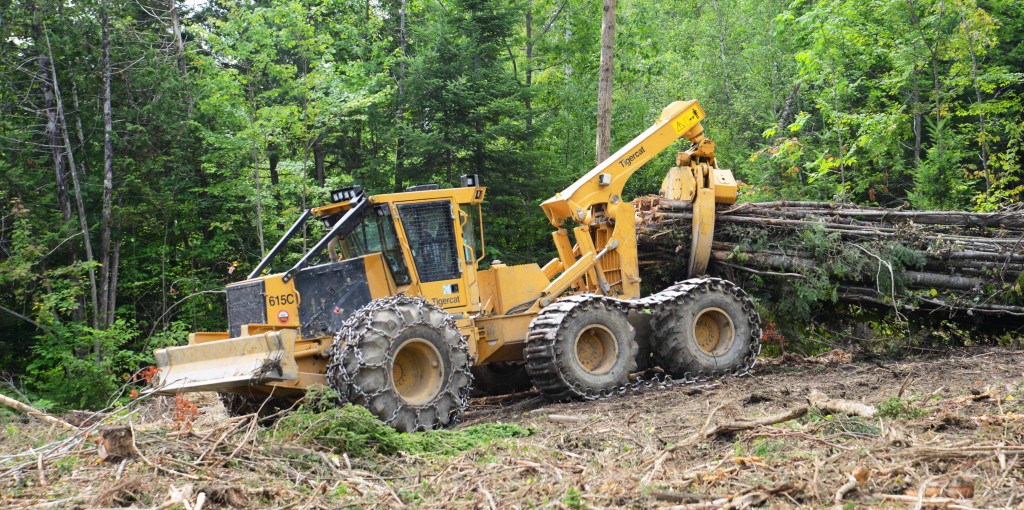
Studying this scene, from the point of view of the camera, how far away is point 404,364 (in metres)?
9.78

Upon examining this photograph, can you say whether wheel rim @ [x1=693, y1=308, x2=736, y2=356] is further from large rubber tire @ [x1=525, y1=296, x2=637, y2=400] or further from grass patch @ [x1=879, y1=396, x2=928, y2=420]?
grass patch @ [x1=879, y1=396, x2=928, y2=420]

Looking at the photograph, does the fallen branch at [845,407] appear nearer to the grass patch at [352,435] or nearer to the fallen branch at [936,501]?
the fallen branch at [936,501]

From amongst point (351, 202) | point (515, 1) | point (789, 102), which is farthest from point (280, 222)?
point (789, 102)

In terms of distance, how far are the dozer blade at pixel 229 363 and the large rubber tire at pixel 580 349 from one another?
2.94 m

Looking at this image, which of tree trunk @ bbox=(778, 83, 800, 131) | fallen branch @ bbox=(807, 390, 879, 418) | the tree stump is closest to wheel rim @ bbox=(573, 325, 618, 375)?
fallen branch @ bbox=(807, 390, 879, 418)

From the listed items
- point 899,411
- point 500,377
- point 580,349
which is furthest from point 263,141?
point 899,411

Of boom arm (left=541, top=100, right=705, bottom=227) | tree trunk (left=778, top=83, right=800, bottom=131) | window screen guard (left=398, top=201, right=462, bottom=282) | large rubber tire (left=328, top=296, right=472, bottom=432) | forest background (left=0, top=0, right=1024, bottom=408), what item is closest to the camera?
large rubber tire (left=328, top=296, right=472, bottom=432)

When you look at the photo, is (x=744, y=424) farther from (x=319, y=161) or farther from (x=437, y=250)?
(x=319, y=161)

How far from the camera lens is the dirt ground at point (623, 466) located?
536 cm

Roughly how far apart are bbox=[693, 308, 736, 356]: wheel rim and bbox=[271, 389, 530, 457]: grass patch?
443 cm

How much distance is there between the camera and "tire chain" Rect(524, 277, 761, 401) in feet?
34.7

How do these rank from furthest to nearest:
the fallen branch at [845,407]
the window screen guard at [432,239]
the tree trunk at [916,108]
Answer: the tree trunk at [916,108], the window screen guard at [432,239], the fallen branch at [845,407]

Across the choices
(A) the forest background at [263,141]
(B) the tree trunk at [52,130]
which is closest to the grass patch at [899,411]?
(A) the forest background at [263,141]

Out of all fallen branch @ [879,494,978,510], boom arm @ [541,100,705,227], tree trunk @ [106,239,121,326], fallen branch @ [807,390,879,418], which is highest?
boom arm @ [541,100,705,227]
